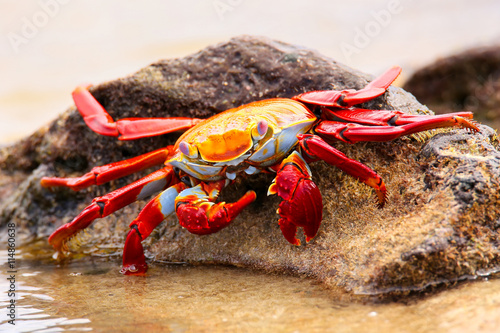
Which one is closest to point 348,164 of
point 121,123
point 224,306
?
point 224,306

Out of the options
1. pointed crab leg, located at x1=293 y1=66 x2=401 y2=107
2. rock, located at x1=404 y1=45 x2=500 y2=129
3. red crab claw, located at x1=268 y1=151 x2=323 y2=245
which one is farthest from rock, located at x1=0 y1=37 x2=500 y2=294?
rock, located at x1=404 y1=45 x2=500 y2=129

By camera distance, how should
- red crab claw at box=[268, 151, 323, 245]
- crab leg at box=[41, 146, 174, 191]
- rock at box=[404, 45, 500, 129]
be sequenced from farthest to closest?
rock at box=[404, 45, 500, 129] → crab leg at box=[41, 146, 174, 191] → red crab claw at box=[268, 151, 323, 245]

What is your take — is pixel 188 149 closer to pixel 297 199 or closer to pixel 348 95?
pixel 297 199

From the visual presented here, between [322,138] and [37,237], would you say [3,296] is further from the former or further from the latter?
[322,138]

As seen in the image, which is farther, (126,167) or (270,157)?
(126,167)

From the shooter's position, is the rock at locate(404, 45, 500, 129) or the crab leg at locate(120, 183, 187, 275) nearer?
the crab leg at locate(120, 183, 187, 275)

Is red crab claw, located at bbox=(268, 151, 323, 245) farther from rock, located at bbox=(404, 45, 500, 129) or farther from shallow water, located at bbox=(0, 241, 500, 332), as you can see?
rock, located at bbox=(404, 45, 500, 129)

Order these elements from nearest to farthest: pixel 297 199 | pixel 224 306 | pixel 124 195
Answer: pixel 224 306 < pixel 297 199 < pixel 124 195
